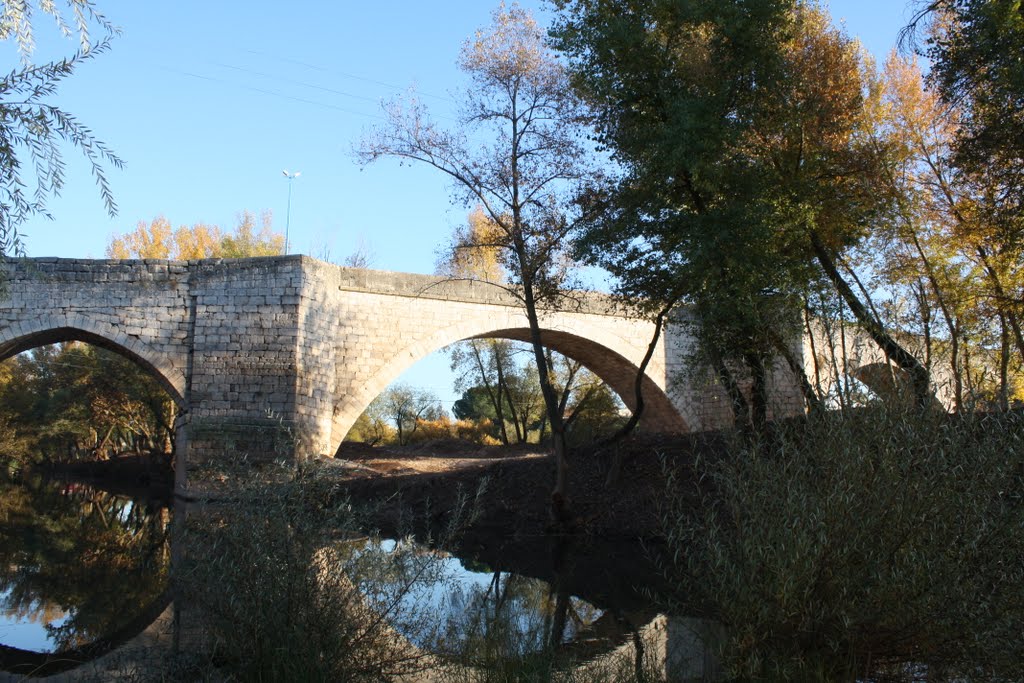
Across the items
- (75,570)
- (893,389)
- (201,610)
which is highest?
(893,389)

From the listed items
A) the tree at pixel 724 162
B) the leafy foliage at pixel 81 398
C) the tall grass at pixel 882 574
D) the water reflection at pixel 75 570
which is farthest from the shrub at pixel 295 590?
the leafy foliage at pixel 81 398

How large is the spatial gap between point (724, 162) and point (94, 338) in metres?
11.3

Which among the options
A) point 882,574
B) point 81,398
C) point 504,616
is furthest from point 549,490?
point 81,398

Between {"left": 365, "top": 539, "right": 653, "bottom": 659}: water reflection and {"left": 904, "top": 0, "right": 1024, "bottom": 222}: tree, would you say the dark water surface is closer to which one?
{"left": 365, "top": 539, "right": 653, "bottom": 659}: water reflection

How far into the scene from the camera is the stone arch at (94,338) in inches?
556

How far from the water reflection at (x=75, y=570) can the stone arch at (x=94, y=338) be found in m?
2.19

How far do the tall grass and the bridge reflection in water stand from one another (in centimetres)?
64

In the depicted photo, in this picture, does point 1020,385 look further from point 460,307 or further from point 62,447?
point 62,447

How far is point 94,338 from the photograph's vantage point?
1492 cm

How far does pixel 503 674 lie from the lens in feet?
12.0

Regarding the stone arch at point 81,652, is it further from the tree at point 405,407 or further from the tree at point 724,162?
the tree at point 405,407

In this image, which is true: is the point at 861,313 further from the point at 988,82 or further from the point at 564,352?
the point at 564,352

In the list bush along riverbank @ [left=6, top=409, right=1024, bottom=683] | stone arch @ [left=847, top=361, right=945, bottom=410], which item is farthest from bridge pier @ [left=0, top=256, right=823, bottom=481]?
bush along riverbank @ [left=6, top=409, right=1024, bottom=683]

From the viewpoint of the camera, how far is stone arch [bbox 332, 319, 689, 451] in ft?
52.1
